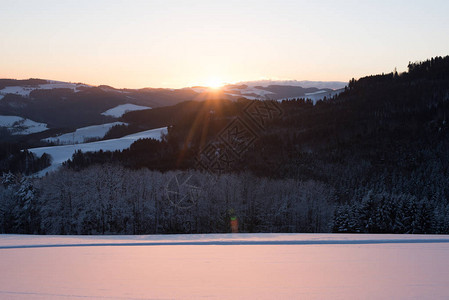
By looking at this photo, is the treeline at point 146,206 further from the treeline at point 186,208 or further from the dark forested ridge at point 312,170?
the dark forested ridge at point 312,170

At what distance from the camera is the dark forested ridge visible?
4725 cm

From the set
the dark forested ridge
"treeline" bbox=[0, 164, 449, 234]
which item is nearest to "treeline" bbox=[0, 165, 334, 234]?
"treeline" bbox=[0, 164, 449, 234]

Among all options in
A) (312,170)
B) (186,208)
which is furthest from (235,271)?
(312,170)

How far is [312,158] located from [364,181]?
28.4 meters

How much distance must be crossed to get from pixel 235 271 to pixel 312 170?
9126cm

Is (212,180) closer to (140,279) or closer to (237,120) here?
(140,279)

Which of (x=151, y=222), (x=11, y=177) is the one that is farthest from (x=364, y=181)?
(x=11, y=177)

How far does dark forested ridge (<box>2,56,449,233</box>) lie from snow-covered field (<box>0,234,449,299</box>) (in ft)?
118

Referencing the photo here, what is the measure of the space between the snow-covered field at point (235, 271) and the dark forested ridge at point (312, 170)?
36118mm

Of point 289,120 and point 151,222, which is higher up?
point 289,120

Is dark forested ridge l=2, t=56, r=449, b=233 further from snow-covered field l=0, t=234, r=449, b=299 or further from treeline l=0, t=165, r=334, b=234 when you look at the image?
snow-covered field l=0, t=234, r=449, b=299

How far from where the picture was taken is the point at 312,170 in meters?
96.4

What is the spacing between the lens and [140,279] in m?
8.21

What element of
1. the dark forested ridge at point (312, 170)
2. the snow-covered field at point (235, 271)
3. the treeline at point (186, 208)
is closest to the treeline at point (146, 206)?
the treeline at point (186, 208)
